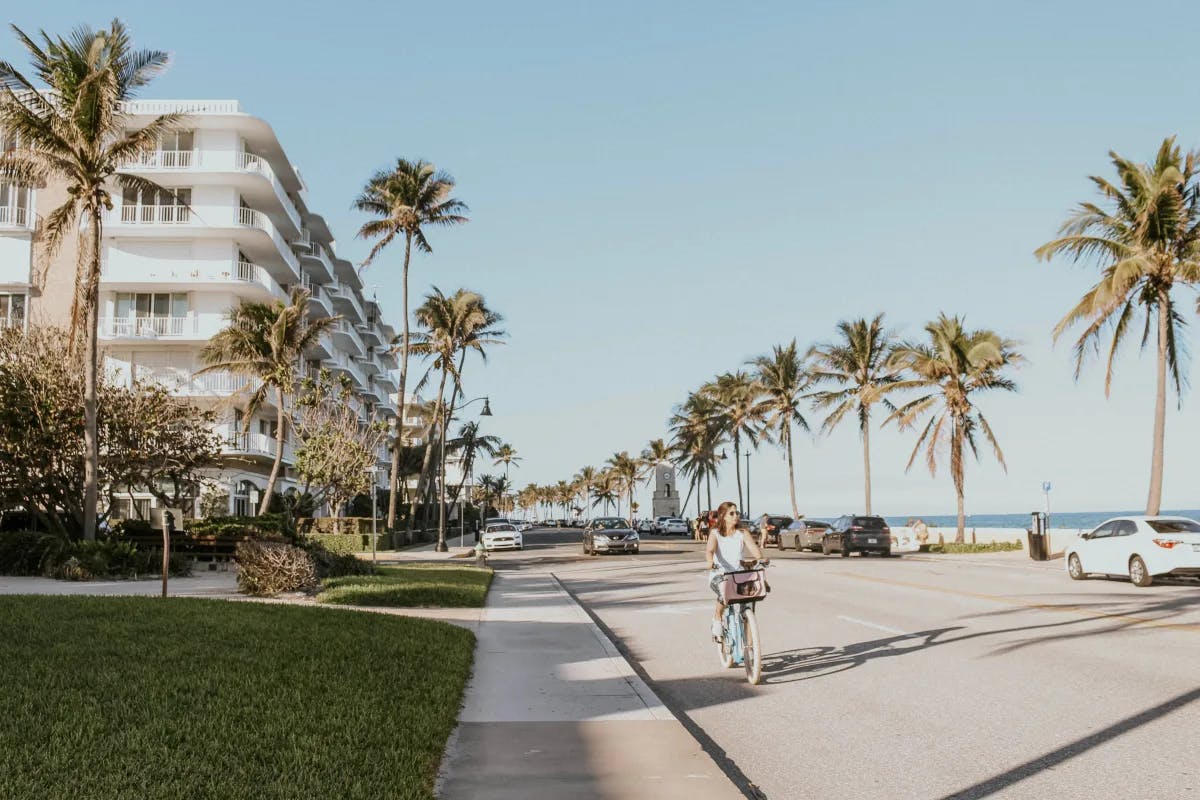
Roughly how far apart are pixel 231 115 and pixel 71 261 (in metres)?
10.3

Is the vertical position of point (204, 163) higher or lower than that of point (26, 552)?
higher

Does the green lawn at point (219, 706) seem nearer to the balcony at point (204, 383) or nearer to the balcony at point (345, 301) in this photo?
the balcony at point (204, 383)

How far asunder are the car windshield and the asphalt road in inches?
106

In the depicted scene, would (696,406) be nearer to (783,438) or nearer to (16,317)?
(783,438)

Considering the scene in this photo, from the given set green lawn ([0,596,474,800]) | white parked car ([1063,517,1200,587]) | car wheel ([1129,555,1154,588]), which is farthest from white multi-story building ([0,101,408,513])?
green lawn ([0,596,474,800])

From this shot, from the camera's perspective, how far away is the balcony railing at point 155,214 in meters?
47.6

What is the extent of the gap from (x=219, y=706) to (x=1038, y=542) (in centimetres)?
3152

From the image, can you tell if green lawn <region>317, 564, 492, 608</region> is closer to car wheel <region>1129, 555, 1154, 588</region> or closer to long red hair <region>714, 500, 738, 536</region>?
long red hair <region>714, 500, 738, 536</region>

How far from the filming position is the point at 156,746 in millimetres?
6223

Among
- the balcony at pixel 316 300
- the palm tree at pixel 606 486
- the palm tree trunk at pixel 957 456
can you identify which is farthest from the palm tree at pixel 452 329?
the palm tree at pixel 606 486

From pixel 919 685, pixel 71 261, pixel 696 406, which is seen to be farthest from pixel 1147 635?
pixel 696 406

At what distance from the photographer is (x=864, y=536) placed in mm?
39156

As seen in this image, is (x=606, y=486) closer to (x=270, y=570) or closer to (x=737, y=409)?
(x=737, y=409)

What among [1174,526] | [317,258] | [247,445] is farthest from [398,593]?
[317,258]
